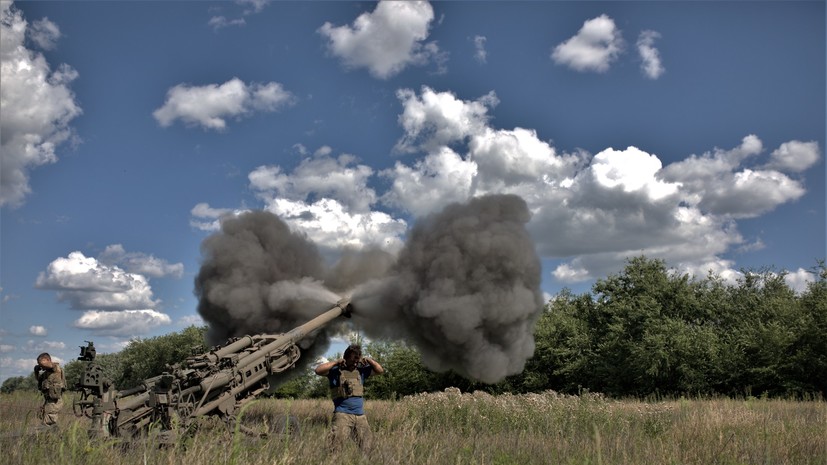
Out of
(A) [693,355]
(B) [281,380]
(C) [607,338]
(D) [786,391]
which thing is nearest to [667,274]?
(C) [607,338]

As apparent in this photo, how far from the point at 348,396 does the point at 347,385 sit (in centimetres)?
19

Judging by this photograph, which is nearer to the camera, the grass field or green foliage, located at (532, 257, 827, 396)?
the grass field

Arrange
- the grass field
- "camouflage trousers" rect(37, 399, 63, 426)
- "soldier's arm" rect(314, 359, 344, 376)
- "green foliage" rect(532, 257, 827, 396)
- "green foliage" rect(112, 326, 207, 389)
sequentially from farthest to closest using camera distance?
"green foliage" rect(112, 326, 207, 389) → "green foliage" rect(532, 257, 827, 396) → "camouflage trousers" rect(37, 399, 63, 426) → "soldier's arm" rect(314, 359, 344, 376) → the grass field

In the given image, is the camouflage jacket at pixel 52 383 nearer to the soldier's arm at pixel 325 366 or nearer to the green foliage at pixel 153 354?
the soldier's arm at pixel 325 366

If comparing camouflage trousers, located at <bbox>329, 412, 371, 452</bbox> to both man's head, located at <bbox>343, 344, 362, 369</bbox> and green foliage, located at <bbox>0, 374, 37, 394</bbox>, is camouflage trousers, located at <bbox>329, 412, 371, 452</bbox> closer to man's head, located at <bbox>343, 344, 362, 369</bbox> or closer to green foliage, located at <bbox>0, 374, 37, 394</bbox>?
man's head, located at <bbox>343, 344, 362, 369</bbox>

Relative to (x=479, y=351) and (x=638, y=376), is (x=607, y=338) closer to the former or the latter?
(x=638, y=376)

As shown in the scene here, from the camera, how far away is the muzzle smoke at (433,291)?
14.9m

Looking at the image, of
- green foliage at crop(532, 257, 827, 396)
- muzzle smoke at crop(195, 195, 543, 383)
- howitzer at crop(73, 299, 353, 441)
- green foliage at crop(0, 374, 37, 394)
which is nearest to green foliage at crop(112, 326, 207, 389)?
green foliage at crop(0, 374, 37, 394)

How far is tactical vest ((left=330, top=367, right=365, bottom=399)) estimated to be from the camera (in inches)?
394

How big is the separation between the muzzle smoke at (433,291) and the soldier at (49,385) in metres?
4.42

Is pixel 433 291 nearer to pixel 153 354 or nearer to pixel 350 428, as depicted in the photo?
pixel 350 428

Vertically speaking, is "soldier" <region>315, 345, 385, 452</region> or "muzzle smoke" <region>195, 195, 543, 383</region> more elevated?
"muzzle smoke" <region>195, 195, 543, 383</region>

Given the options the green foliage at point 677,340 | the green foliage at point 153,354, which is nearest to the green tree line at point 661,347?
the green foliage at point 677,340

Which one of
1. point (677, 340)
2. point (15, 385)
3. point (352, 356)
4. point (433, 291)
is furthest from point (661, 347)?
point (15, 385)
